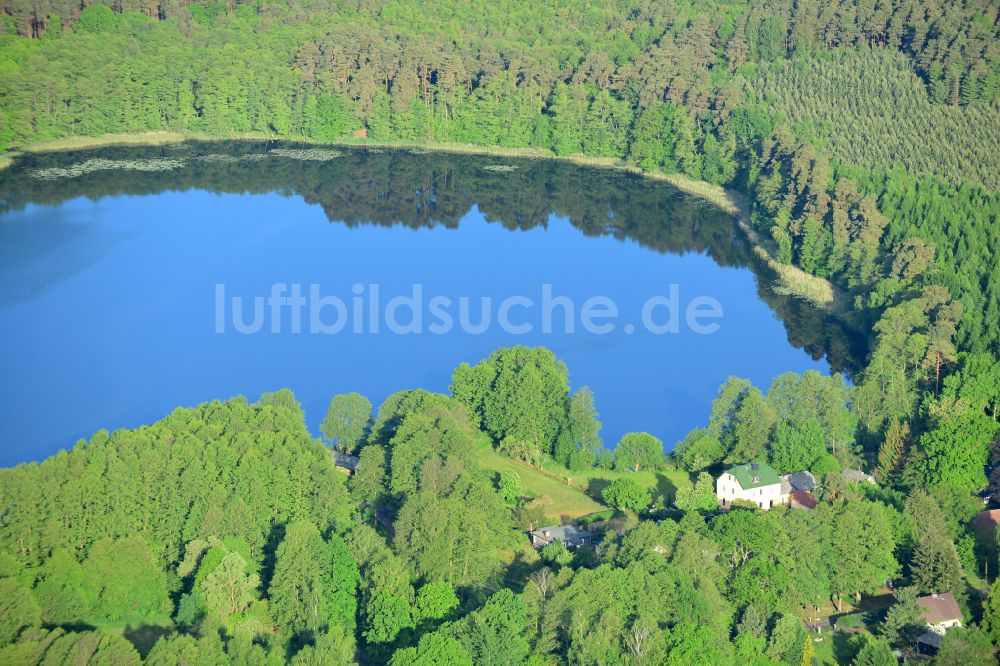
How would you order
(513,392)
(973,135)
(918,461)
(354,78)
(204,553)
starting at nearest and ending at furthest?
(204,553), (918,461), (513,392), (973,135), (354,78)

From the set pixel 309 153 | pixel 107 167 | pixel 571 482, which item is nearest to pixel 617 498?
pixel 571 482

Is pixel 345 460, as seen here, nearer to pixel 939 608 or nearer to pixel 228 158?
pixel 939 608

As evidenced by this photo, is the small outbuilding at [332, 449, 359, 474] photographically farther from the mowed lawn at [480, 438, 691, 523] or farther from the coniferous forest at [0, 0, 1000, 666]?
the mowed lawn at [480, 438, 691, 523]

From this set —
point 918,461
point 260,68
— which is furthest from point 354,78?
point 918,461

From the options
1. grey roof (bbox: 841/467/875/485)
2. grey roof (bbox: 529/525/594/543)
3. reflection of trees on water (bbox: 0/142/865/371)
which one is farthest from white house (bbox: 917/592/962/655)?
reflection of trees on water (bbox: 0/142/865/371)

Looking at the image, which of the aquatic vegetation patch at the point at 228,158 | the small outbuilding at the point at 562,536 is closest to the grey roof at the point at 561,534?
the small outbuilding at the point at 562,536

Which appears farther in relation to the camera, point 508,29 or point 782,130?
point 508,29

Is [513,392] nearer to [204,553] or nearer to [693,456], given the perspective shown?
[693,456]

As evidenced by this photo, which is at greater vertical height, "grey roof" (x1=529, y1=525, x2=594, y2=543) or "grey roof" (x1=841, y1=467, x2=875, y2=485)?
"grey roof" (x1=841, y1=467, x2=875, y2=485)
